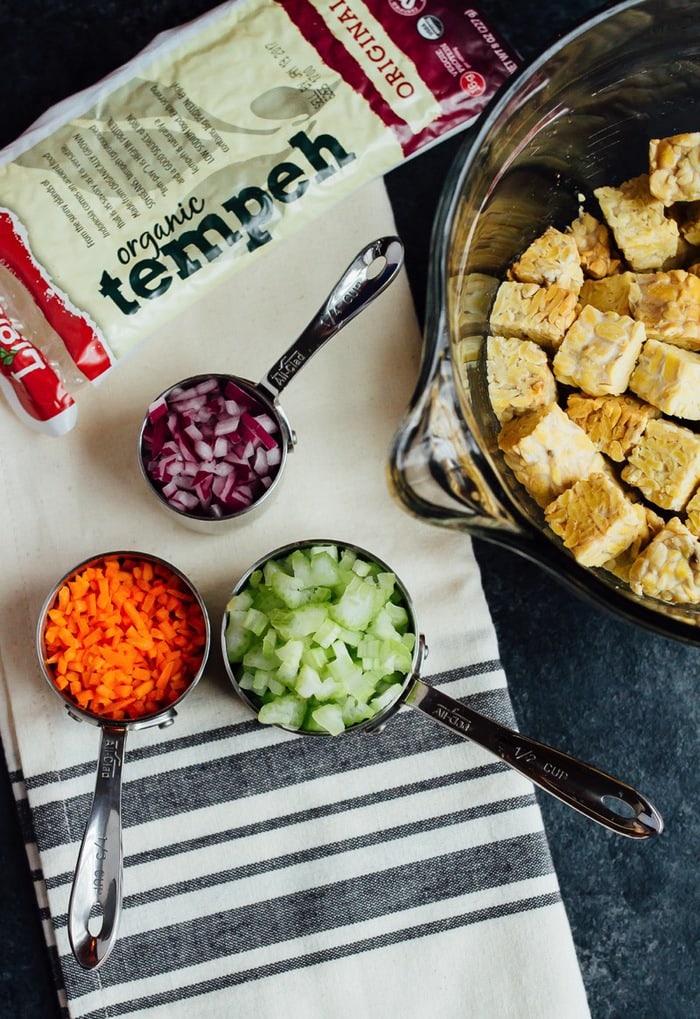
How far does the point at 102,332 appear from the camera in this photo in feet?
5.41

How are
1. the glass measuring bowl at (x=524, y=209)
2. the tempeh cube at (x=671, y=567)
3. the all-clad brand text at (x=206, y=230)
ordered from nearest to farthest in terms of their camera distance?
the glass measuring bowl at (x=524, y=209) < the tempeh cube at (x=671, y=567) < the all-clad brand text at (x=206, y=230)

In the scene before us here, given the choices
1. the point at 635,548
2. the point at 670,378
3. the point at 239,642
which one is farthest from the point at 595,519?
the point at 239,642

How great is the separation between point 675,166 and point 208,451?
0.82 meters

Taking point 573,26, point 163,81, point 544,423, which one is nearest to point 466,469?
point 544,423

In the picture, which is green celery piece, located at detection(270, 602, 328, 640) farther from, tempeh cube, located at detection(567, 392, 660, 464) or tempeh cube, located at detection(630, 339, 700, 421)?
tempeh cube, located at detection(630, 339, 700, 421)

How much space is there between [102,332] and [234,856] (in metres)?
0.88

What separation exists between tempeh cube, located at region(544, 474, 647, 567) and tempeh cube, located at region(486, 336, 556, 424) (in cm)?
15

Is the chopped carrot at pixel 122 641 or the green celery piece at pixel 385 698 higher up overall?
the chopped carrot at pixel 122 641

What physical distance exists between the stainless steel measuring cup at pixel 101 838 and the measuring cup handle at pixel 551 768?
375 mm

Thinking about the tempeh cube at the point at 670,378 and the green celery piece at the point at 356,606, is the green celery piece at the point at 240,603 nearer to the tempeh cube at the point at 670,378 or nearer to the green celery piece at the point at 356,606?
the green celery piece at the point at 356,606

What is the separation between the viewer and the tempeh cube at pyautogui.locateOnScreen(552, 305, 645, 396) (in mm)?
1485

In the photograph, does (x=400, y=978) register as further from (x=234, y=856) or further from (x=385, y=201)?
(x=385, y=201)

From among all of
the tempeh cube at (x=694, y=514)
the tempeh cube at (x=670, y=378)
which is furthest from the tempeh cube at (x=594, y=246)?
the tempeh cube at (x=694, y=514)

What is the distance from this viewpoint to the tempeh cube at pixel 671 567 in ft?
4.76
